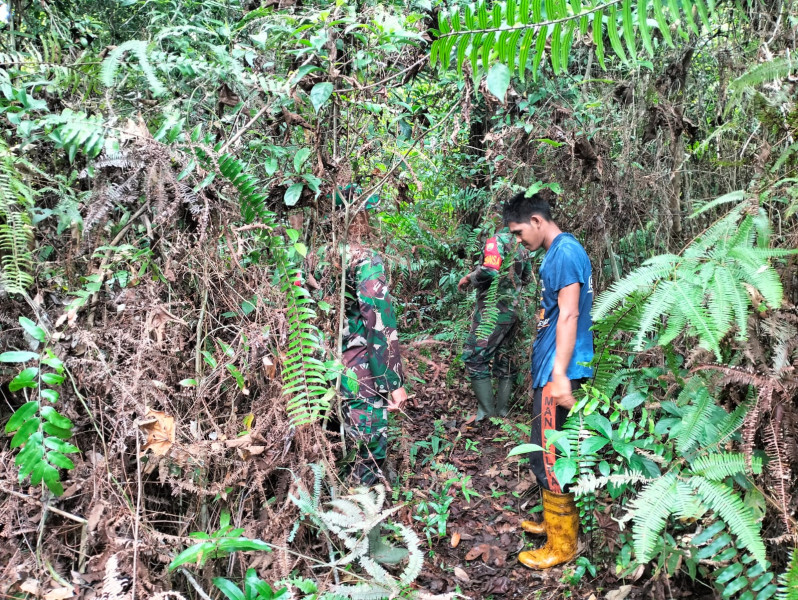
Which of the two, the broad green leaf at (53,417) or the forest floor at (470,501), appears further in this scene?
the forest floor at (470,501)

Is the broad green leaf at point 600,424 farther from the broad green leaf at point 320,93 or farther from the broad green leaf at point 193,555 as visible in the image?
the broad green leaf at point 320,93

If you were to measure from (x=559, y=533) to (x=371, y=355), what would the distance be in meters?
1.52

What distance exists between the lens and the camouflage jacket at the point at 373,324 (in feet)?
10.1

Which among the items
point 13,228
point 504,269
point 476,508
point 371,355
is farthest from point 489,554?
point 13,228

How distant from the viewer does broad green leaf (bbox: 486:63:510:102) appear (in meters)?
1.72

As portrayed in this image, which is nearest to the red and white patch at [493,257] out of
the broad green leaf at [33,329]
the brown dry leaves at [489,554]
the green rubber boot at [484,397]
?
the green rubber boot at [484,397]

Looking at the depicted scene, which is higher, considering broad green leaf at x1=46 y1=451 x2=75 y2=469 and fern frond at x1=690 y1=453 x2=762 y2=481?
broad green leaf at x1=46 y1=451 x2=75 y2=469

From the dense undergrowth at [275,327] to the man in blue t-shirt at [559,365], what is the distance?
17 centimetres

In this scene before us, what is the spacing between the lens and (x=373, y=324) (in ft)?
10.4

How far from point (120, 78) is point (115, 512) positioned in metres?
2.15

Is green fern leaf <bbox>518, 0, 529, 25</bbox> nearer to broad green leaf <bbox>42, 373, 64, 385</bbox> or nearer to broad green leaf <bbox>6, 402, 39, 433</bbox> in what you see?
broad green leaf <bbox>42, 373, 64, 385</bbox>

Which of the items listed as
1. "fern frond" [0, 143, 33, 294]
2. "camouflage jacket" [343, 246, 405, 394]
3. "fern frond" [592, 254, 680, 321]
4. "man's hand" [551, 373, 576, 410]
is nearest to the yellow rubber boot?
"man's hand" [551, 373, 576, 410]

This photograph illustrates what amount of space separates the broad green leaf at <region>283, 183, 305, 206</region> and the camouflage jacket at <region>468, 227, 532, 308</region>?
8.79 ft

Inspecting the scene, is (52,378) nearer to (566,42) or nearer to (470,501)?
(566,42)
